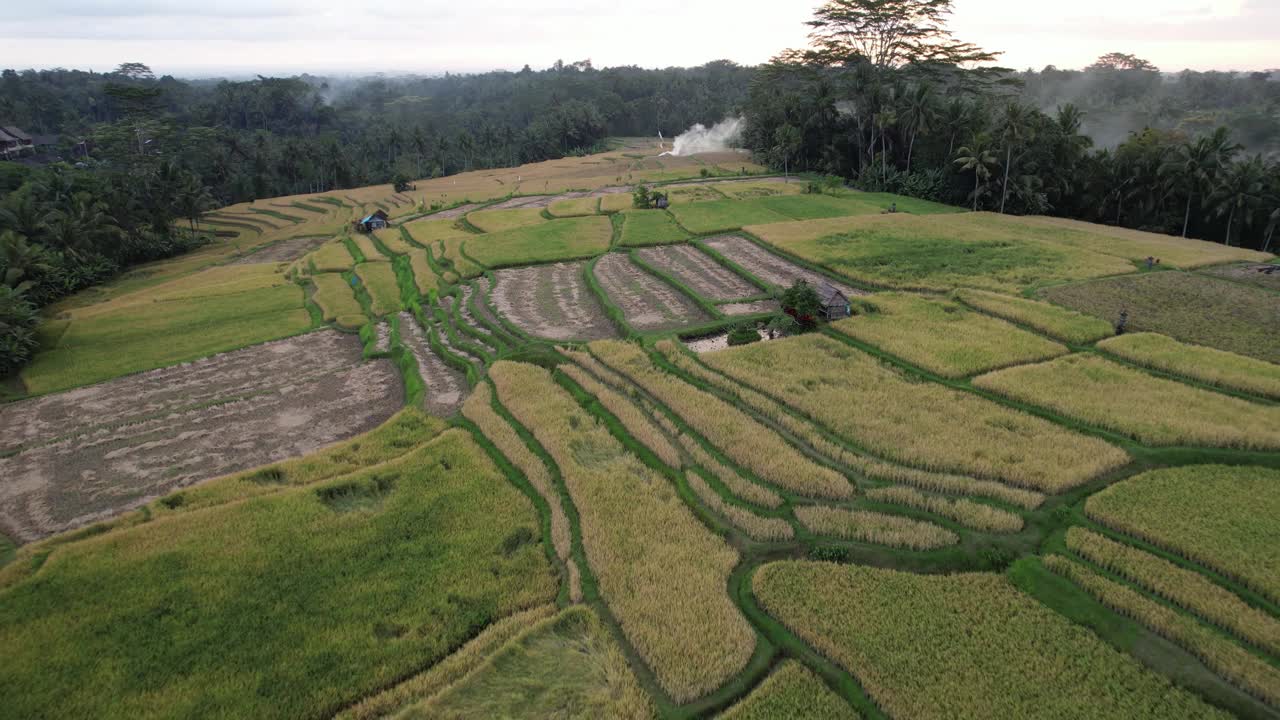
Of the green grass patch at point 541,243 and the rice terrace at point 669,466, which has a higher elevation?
the green grass patch at point 541,243

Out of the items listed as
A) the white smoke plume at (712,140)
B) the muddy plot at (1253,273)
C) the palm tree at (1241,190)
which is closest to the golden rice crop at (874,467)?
the muddy plot at (1253,273)

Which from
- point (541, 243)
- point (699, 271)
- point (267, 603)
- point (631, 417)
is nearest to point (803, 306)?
point (699, 271)

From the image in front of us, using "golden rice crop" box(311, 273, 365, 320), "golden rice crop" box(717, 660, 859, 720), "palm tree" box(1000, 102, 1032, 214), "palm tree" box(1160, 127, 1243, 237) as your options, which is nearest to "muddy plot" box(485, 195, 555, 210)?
"golden rice crop" box(311, 273, 365, 320)

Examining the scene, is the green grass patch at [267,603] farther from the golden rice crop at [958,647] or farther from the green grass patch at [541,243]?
the green grass patch at [541,243]

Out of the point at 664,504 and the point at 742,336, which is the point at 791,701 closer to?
the point at 664,504

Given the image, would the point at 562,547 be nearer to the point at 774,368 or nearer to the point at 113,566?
the point at 113,566
